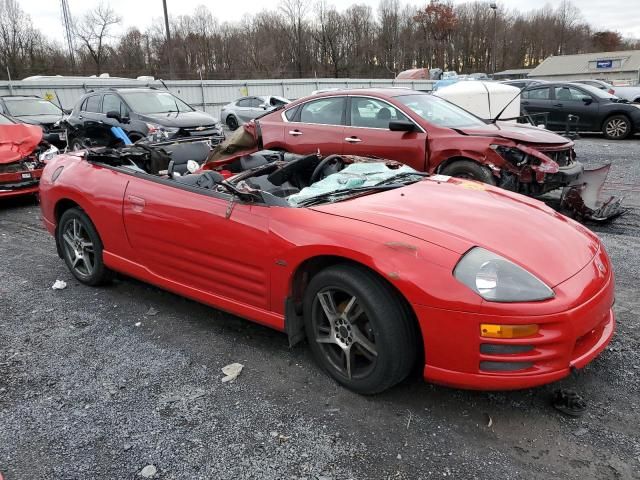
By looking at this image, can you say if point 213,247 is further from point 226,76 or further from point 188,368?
point 226,76

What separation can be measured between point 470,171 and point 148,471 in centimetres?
487

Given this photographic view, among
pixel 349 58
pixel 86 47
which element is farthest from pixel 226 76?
pixel 349 58

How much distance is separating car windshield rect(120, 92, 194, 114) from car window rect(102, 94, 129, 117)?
0.50 feet

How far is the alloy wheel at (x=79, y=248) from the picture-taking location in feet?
13.7

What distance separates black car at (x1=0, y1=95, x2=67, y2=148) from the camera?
12.5m

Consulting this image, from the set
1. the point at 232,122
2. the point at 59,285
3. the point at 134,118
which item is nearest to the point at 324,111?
the point at 59,285

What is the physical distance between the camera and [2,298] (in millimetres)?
4199

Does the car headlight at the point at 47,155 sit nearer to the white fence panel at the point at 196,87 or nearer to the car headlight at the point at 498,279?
the car headlight at the point at 498,279

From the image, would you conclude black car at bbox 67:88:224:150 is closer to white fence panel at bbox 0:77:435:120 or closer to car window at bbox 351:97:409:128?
car window at bbox 351:97:409:128

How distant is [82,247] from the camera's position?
13.9 ft

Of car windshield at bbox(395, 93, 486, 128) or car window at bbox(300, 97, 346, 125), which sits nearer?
car windshield at bbox(395, 93, 486, 128)

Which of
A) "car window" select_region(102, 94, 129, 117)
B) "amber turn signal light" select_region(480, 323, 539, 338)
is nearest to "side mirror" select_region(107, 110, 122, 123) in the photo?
"car window" select_region(102, 94, 129, 117)

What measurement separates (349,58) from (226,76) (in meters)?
19.9

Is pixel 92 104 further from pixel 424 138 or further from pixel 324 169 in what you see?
pixel 324 169
